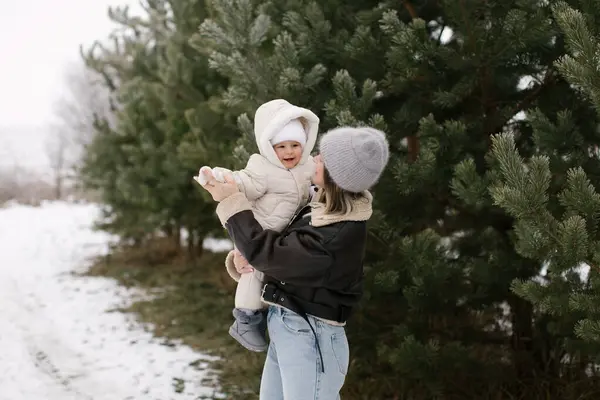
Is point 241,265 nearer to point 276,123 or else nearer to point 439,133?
point 276,123

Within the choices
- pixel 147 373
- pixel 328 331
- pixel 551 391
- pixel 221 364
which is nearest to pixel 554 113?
pixel 551 391

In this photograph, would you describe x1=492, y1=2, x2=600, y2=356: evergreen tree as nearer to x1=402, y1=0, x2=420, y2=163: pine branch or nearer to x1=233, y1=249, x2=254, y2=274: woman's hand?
x1=233, y1=249, x2=254, y2=274: woman's hand

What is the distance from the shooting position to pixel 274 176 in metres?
2.54

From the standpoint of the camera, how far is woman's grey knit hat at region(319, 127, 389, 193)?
7.30ft

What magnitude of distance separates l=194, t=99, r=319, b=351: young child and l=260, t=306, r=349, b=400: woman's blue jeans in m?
0.28

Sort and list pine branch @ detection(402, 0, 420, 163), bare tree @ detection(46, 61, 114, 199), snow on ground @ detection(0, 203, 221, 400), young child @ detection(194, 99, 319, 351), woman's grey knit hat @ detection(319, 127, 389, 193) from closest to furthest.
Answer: woman's grey knit hat @ detection(319, 127, 389, 193)
young child @ detection(194, 99, 319, 351)
pine branch @ detection(402, 0, 420, 163)
snow on ground @ detection(0, 203, 221, 400)
bare tree @ detection(46, 61, 114, 199)

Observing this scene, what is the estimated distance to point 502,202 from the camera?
2469mm

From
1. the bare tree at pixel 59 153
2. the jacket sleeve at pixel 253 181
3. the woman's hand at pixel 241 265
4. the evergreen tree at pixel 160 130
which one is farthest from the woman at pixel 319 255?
the bare tree at pixel 59 153

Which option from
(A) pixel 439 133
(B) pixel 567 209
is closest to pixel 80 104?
(A) pixel 439 133

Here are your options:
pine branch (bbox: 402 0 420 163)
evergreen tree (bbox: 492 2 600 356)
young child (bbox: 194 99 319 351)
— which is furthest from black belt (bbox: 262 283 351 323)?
pine branch (bbox: 402 0 420 163)

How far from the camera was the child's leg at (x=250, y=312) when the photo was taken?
105 inches

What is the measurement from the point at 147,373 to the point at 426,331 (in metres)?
2.77

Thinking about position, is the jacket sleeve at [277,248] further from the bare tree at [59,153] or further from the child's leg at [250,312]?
the bare tree at [59,153]

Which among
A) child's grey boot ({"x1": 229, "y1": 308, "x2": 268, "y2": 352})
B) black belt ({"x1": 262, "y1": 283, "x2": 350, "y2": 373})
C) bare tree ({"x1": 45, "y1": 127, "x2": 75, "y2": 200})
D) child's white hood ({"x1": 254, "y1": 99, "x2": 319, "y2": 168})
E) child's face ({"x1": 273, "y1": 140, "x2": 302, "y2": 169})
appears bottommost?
bare tree ({"x1": 45, "y1": 127, "x2": 75, "y2": 200})
